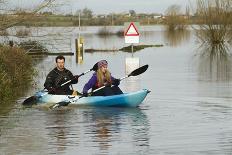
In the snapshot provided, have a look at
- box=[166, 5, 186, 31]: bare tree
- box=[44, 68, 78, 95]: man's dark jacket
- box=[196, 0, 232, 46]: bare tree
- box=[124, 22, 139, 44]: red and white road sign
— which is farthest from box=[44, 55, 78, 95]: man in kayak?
box=[166, 5, 186, 31]: bare tree

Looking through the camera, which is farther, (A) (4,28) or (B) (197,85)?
(B) (197,85)

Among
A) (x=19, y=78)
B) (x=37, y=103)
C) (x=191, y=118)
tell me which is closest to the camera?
(x=191, y=118)

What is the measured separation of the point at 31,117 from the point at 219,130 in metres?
4.72

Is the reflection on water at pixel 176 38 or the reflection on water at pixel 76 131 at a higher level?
the reflection on water at pixel 76 131

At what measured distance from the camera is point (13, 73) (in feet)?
70.4

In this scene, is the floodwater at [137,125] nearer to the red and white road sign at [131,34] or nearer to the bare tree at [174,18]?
the red and white road sign at [131,34]

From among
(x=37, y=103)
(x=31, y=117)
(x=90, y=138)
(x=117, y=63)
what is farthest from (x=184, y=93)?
(x=117, y=63)

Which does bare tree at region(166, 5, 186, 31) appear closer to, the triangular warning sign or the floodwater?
the triangular warning sign

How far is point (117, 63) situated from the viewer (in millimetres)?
34406

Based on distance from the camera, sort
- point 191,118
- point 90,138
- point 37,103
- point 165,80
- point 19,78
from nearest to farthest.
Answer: point 90,138, point 191,118, point 37,103, point 19,78, point 165,80

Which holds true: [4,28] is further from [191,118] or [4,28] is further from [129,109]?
[191,118]

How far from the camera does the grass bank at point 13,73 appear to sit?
1893 cm

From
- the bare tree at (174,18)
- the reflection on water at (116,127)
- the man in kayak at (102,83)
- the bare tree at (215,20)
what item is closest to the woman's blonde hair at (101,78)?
the man in kayak at (102,83)

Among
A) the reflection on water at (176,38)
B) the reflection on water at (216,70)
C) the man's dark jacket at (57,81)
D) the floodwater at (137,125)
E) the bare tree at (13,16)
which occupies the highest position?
the bare tree at (13,16)
